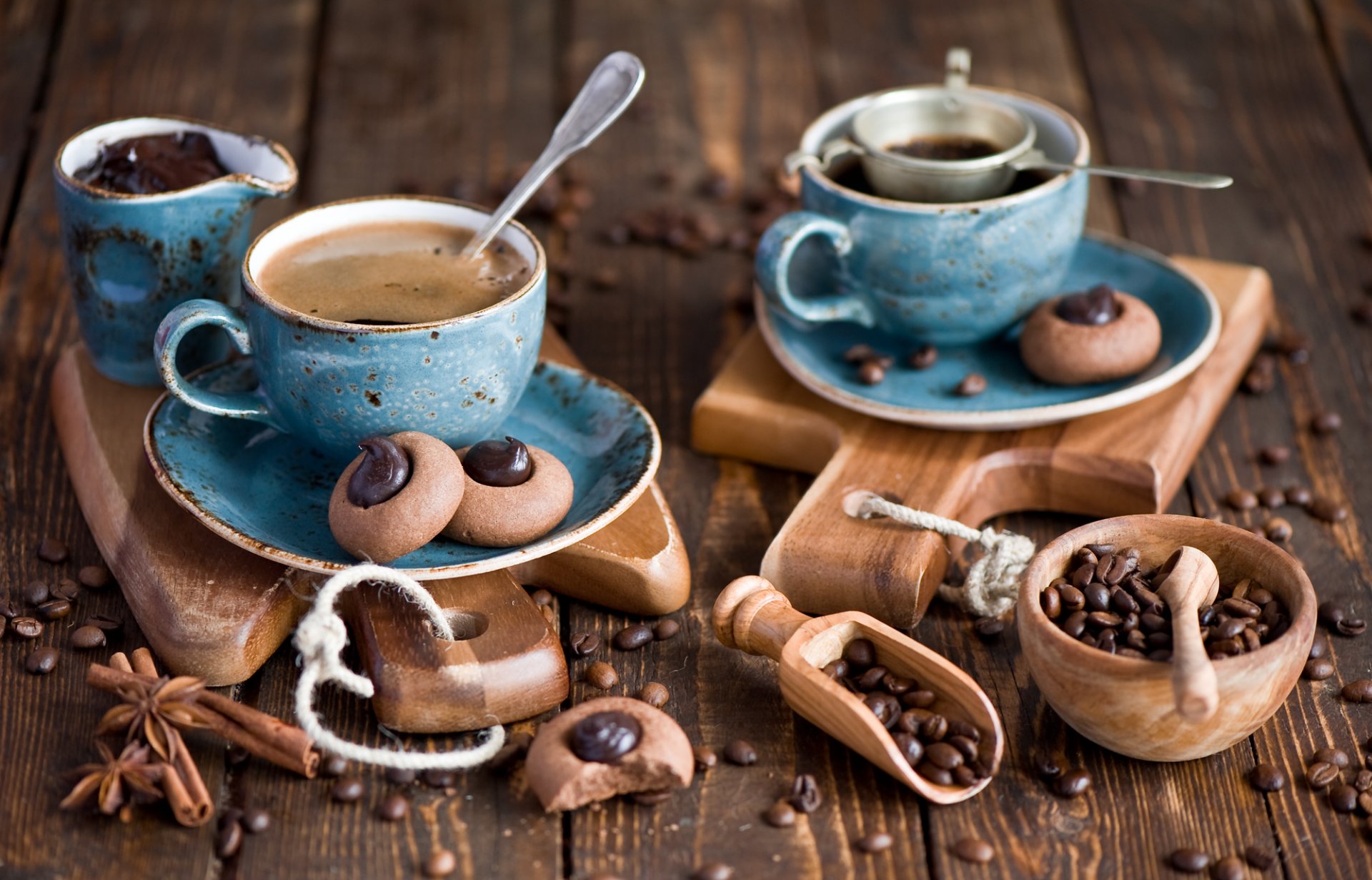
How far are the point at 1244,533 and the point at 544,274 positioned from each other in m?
0.86

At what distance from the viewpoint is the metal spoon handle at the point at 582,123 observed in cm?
177

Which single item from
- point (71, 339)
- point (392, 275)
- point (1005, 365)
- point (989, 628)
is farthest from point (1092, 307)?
point (71, 339)

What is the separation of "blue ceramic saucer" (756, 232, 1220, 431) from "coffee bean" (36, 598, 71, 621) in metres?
0.99

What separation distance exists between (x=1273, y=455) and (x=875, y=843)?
37.7 inches

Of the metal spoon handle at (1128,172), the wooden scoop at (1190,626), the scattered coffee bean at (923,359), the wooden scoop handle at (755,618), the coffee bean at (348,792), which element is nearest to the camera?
the wooden scoop at (1190,626)

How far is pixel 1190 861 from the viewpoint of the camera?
1.38 m

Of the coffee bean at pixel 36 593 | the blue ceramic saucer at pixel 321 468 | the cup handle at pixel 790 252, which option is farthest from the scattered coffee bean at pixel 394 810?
the cup handle at pixel 790 252

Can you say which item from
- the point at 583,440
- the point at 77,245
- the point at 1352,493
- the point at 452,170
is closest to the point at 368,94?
the point at 452,170

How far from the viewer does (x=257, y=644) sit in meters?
1.59

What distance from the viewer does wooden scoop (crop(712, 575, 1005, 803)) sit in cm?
143

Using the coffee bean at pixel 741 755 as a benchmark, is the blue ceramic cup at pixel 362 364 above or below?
above

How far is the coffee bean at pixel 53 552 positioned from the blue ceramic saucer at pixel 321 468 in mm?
178

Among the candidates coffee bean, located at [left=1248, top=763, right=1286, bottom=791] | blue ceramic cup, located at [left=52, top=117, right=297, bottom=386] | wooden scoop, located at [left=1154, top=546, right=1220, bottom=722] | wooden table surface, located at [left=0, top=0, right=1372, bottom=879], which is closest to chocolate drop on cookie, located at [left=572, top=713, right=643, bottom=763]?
wooden table surface, located at [left=0, top=0, right=1372, bottom=879]

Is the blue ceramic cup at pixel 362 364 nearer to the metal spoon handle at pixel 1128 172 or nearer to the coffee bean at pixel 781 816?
the coffee bean at pixel 781 816
